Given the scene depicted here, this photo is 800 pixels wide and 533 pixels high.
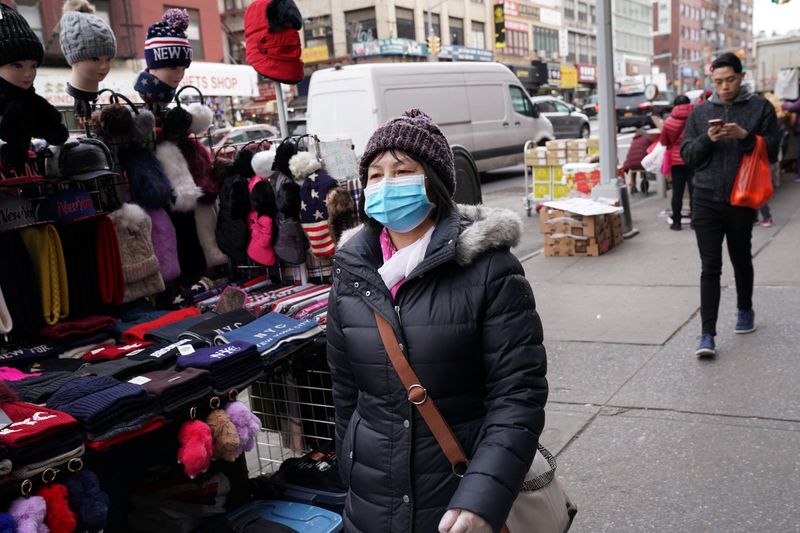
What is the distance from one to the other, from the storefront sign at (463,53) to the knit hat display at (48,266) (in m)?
45.9

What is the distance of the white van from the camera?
1352cm

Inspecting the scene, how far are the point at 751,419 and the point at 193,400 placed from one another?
320 centimetres

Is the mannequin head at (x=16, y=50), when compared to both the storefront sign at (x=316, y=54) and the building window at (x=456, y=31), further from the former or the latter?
the building window at (x=456, y=31)

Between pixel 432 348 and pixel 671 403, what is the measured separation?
311 centimetres

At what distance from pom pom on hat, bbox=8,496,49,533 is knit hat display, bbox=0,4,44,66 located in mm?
1893

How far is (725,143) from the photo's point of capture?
527 cm

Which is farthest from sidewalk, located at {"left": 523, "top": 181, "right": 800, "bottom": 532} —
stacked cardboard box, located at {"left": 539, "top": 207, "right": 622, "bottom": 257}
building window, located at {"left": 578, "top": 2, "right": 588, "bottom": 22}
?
building window, located at {"left": 578, "top": 2, "right": 588, "bottom": 22}

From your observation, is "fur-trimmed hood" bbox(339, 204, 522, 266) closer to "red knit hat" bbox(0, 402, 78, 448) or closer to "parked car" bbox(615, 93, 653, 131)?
"red knit hat" bbox(0, 402, 78, 448)

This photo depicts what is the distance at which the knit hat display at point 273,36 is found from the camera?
15.1ft

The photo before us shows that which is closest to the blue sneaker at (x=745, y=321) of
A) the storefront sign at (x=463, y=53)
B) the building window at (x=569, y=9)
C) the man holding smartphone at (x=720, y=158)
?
the man holding smartphone at (x=720, y=158)

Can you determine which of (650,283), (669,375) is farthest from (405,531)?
(650,283)

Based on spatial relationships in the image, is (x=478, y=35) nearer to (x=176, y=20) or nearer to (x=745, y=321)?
(x=745, y=321)

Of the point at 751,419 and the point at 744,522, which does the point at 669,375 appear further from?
the point at 744,522

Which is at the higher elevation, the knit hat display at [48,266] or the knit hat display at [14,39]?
the knit hat display at [14,39]
